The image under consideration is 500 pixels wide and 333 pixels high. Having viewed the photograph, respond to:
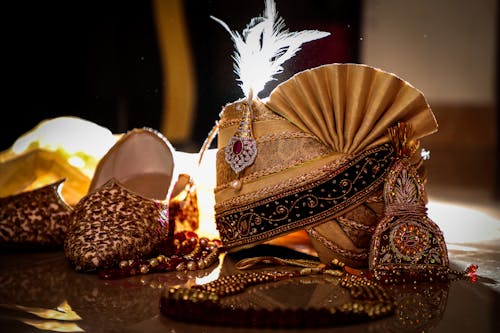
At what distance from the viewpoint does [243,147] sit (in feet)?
6.04

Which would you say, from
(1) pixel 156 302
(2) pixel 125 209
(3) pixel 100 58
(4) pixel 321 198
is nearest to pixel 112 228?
(2) pixel 125 209

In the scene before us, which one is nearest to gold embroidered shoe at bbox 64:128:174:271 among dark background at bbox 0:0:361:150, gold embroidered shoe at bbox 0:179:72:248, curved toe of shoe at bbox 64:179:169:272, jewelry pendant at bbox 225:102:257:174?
curved toe of shoe at bbox 64:179:169:272

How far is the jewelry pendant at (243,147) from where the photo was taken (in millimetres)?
1833

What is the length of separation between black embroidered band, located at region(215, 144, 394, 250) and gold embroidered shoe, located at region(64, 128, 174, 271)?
0.94 feet

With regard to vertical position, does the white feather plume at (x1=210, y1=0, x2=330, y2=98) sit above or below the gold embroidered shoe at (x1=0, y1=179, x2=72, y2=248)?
above

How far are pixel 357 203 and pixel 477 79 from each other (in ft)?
13.0

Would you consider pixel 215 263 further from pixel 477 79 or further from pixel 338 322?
pixel 477 79

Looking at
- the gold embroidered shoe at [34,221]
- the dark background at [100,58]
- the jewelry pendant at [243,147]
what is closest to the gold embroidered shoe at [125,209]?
the gold embroidered shoe at [34,221]

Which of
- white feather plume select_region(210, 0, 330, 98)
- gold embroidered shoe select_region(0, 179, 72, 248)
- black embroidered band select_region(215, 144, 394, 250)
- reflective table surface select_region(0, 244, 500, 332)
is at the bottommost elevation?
reflective table surface select_region(0, 244, 500, 332)

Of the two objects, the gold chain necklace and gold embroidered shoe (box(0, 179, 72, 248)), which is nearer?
the gold chain necklace

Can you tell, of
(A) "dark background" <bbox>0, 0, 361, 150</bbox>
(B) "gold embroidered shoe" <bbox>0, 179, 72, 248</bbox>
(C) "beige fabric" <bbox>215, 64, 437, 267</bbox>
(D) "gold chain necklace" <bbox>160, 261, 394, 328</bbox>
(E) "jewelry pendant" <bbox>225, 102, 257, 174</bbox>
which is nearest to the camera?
(D) "gold chain necklace" <bbox>160, 261, 394, 328</bbox>

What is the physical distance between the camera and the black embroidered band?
68.1 inches

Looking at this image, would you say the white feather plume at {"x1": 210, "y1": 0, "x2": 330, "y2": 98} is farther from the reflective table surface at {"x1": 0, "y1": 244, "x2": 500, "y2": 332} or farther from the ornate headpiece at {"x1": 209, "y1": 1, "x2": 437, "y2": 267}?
the reflective table surface at {"x1": 0, "y1": 244, "x2": 500, "y2": 332}

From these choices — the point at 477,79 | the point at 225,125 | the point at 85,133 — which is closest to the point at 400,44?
the point at 477,79
